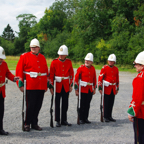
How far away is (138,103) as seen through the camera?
3312 millimetres

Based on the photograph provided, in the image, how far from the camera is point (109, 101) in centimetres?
678

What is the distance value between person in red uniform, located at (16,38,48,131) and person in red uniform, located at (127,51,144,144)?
275 cm

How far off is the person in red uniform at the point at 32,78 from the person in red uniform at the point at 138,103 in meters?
2.75

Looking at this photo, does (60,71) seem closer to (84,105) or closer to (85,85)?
(85,85)

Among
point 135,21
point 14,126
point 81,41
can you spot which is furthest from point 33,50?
point 81,41

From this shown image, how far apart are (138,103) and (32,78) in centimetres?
297

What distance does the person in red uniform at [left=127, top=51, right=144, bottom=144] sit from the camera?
3.28 m

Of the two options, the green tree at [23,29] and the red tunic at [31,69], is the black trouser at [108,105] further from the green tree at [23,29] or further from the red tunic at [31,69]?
the green tree at [23,29]

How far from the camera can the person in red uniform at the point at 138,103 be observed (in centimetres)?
328

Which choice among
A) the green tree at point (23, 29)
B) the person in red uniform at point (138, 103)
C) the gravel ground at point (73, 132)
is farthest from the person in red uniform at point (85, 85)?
the green tree at point (23, 29)

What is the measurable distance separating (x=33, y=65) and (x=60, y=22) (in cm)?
5968

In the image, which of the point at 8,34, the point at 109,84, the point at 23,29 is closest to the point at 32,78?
the point at 109,84

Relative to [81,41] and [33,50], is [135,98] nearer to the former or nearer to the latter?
[33,50]

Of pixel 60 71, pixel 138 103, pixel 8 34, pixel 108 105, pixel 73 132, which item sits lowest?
pixel 73 132
